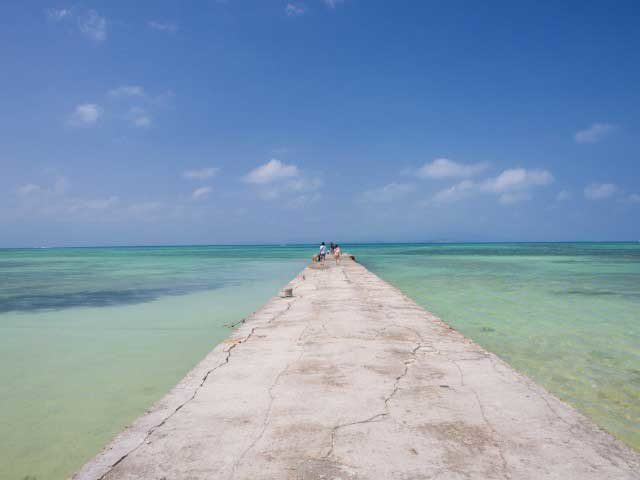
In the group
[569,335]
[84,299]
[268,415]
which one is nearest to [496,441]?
[268,415]

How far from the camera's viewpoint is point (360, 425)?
258 centimetres

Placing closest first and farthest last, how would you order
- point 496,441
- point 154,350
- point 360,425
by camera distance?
point 496,441
point 360,425
point 154,350

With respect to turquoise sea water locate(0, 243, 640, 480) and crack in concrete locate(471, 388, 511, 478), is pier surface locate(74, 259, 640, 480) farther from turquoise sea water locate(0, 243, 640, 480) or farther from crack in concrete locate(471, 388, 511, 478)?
turquoise sea water locate(0, 243, 640, 480)

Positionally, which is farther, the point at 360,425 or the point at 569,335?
the point at 569,335

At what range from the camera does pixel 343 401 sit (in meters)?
2.98

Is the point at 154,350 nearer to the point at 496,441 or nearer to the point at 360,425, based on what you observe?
the point at 360,425

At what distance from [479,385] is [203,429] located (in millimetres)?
2267

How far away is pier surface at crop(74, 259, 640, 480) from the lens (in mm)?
2092

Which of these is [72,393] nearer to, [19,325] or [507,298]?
[19,325]

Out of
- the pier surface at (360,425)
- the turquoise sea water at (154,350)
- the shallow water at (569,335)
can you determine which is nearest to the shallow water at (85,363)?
the turquoise sea water at (154,350)

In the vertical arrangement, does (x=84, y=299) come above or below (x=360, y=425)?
below

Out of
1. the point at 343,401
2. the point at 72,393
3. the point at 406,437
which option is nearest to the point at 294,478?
the point at 406,437

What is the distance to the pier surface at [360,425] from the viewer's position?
82.4 inches

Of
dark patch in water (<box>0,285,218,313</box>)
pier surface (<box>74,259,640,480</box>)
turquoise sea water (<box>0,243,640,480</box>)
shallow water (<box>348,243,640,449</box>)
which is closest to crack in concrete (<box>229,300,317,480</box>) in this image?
pier surface (<box>74,259,640,480</box>)
